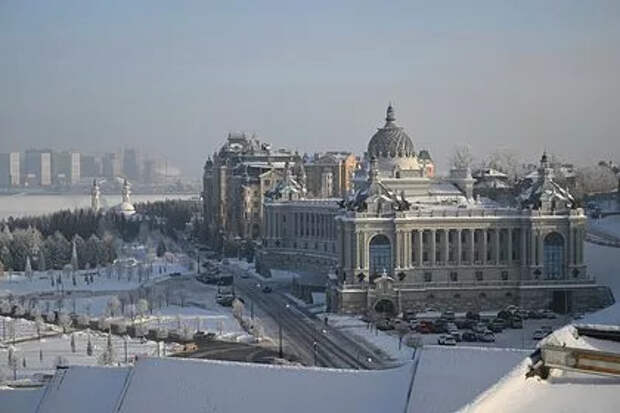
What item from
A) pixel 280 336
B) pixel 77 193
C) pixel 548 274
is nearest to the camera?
pixel 280 336

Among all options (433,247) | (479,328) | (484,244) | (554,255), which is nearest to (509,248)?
(484,244)

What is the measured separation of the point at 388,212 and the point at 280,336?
15.6 feet

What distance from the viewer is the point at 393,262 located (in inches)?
827

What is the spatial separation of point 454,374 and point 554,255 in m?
15.9

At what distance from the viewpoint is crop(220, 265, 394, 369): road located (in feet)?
50.0

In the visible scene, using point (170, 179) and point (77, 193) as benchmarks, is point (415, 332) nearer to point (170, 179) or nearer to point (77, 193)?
point (77, 193)

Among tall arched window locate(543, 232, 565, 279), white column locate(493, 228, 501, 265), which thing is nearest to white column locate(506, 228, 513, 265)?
white column locate(493, 228, 501, 265)

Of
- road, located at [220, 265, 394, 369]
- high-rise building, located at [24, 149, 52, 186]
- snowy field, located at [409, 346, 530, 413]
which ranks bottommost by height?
road, located at [220, 265, 394, 369]

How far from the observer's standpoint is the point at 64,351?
52.3 ft

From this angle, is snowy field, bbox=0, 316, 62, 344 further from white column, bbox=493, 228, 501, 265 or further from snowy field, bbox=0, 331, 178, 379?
white column, bbox=493, 228, 501, 265

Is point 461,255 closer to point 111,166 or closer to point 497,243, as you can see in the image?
point 497,243

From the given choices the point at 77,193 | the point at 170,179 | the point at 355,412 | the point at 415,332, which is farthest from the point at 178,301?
the point at 170,179

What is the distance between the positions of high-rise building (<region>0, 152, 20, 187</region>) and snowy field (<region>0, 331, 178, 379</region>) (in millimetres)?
23125

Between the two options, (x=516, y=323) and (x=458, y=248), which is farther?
(x=458, y=248)
